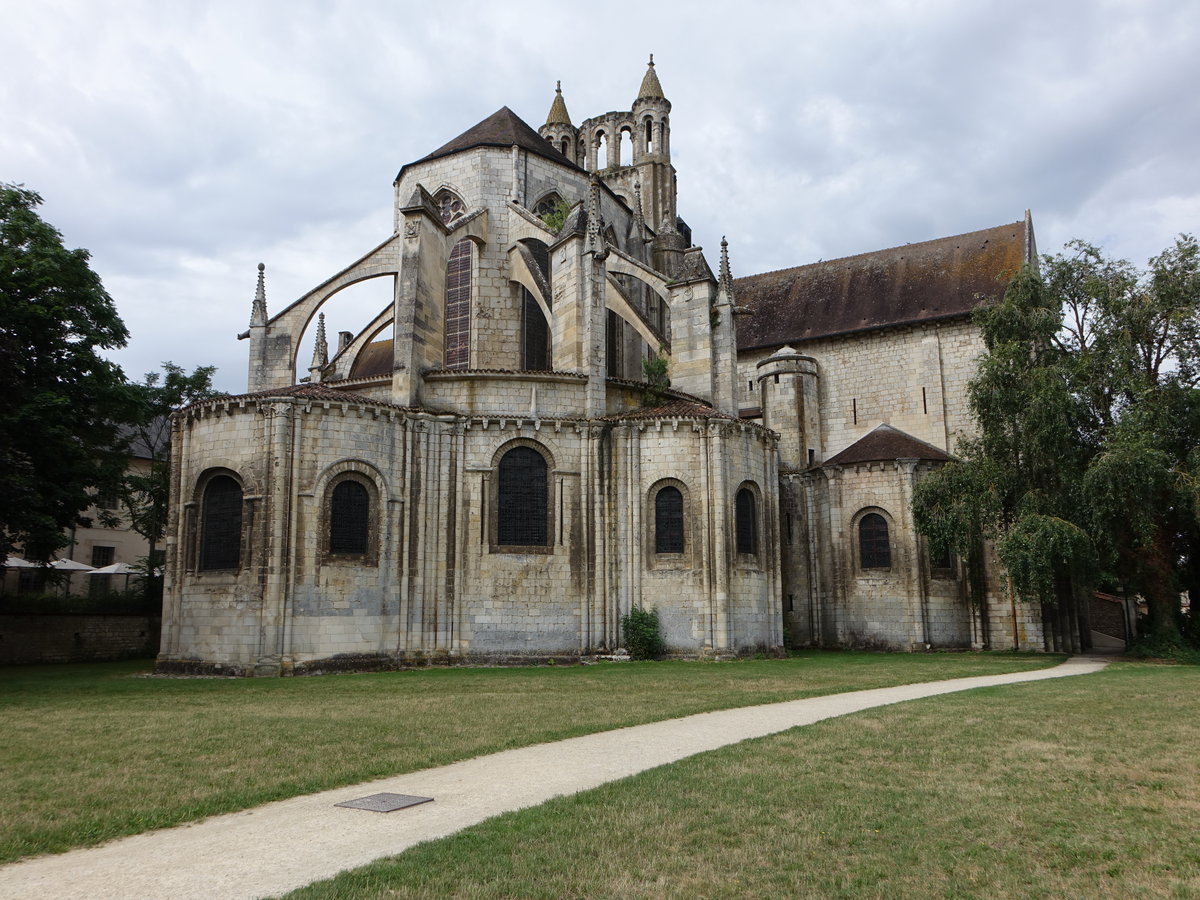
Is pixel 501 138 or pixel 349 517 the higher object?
pixel 501 138

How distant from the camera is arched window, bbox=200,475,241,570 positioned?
72.9 feet

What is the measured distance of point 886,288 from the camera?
35781 millimetres

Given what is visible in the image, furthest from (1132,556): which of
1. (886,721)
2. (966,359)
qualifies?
(886,721)

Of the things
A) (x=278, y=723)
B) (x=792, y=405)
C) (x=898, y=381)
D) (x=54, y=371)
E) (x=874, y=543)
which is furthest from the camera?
(x=898, y=381)

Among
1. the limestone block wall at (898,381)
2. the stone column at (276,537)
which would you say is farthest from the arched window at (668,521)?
the limestone block wall at (898,381)

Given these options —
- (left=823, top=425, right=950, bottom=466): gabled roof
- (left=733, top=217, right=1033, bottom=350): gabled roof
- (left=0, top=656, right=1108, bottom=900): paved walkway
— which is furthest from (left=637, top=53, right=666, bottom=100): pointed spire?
(left=0, top=656, right=1108, bottom=900): paved walkway

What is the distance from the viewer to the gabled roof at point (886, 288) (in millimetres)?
33688

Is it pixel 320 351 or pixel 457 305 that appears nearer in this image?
pixel 457 305

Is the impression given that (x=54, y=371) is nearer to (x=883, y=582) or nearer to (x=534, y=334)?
(x=534, y=334)

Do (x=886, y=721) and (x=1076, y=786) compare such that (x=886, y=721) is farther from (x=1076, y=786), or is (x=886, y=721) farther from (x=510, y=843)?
(x=510, y=843)

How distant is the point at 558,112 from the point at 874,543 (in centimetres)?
2886

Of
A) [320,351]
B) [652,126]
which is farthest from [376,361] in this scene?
[652,126]

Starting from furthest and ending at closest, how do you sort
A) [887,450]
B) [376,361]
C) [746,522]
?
[376,361]
[887,450]
[746,522]

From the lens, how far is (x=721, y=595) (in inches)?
952
